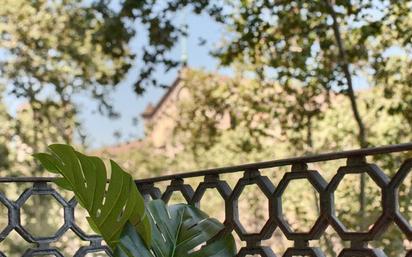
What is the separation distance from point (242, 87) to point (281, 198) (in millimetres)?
4493

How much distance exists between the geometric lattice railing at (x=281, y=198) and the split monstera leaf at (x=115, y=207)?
174 millimetres

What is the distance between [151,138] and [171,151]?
1.26ft

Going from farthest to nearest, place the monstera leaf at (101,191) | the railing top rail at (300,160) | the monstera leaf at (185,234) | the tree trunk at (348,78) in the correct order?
the tree trunk at (348,78) < the monstera leaf at (185,234) < the monstera leaf at (101,191) < the railing top rail at (300,160)

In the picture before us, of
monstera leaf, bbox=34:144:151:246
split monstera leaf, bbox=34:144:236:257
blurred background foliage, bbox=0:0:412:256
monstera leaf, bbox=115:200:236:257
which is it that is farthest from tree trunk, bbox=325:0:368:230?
monstera leaf, bbox=34:144:151:246

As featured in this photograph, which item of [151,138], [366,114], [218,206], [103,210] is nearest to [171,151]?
[151,138]

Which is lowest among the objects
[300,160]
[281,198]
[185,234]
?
[185,234]

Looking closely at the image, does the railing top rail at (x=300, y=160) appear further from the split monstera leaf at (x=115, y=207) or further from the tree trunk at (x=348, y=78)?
the tree trunk at (x=348, y=78)

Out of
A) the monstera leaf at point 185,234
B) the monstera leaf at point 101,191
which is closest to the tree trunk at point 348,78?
the monstera leaf at point 185,234

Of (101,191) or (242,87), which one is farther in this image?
(242,87)

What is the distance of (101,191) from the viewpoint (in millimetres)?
1952

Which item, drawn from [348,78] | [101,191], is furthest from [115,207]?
[348,78]

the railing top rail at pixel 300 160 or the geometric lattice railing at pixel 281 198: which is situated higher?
the railing top rail at pixel 300 160

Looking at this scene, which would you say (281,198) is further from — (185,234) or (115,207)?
(115,207)

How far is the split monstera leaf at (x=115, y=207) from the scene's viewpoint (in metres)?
1.92
